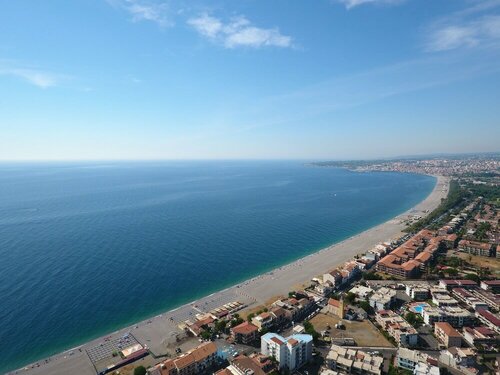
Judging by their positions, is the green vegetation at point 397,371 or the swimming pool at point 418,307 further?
the swimming pool at point 418,307

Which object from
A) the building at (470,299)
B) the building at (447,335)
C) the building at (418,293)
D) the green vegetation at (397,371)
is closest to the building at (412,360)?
the green vegetation at (397,371)

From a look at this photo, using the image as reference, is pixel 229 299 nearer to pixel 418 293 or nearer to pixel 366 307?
pixel 366 307

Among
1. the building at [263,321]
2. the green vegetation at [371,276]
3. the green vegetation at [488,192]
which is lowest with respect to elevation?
the green vegetation at [371,276]

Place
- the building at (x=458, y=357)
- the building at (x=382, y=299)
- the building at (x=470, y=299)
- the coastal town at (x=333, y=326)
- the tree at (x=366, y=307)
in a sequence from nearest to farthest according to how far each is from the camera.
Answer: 1. the building at (x=458, y=357)
2. the coastal town at (x=333, y=326)
3. the building at (x=470, y=299)
4. the tree at (x=366, y=307)
5. the building at (x=382, y=299)

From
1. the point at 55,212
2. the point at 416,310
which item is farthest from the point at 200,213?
the point at 416,310

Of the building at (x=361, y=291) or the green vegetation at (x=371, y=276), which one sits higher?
the building at (x=361, y=291)

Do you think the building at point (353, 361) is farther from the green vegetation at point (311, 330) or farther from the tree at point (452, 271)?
the tree at point (452, 271)
